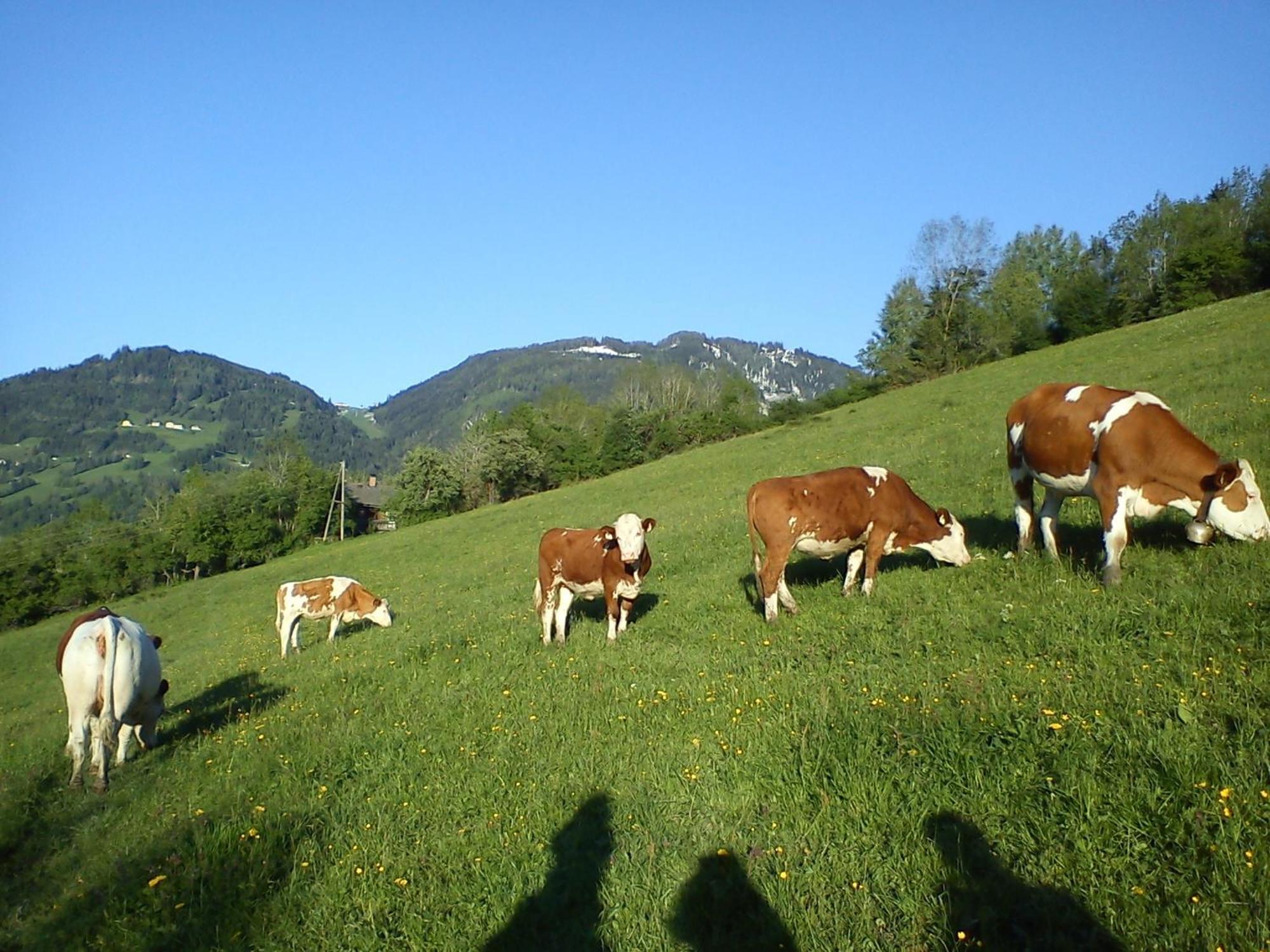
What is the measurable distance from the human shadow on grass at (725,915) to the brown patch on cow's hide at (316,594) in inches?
686

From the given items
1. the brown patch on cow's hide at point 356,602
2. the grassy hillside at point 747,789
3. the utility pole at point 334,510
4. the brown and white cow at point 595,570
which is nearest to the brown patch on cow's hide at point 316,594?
the brown patch on cow's hide at point 356,602

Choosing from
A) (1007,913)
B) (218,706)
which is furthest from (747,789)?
(218,706)

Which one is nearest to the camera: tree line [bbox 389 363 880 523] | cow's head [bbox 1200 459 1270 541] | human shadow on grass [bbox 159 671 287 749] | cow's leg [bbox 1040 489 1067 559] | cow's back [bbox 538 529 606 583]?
cow's head [bbox 1200 459 1270 541]

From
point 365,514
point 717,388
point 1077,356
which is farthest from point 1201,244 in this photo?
point 365,514

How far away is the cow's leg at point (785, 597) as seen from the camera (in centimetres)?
1161

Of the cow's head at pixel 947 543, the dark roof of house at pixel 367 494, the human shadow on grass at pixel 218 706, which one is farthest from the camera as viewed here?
the dark roof of house at pixel 367 494

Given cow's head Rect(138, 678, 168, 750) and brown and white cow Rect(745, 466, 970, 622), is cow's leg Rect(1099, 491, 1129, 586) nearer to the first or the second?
brown and white cow Rect(745, 466, 970, 622)

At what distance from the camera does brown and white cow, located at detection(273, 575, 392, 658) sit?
65.8ft

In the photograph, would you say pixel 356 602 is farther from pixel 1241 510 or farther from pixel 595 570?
pixel 1241 510

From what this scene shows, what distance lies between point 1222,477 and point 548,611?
9490mm

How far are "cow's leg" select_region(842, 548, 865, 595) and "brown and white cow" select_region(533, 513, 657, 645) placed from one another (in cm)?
310

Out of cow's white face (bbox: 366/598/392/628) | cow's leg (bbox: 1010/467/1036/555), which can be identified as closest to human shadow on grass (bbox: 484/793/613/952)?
cow's leg (bbox: 1010/467/1036/555)

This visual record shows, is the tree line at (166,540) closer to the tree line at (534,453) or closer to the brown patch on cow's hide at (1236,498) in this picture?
the tree line at (534,453)

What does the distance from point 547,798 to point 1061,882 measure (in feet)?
12.4
